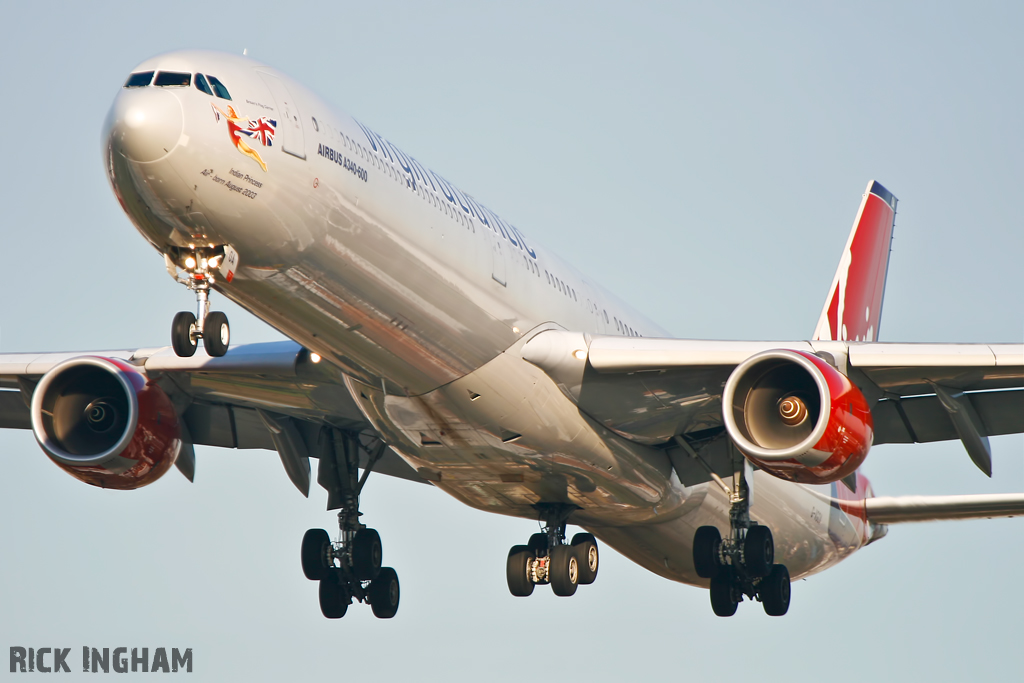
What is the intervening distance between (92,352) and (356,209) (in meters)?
7.04

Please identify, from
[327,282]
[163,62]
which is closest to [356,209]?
[327,282]

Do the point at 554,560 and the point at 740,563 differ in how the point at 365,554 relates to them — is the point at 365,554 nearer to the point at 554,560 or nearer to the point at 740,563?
the point at 554,560

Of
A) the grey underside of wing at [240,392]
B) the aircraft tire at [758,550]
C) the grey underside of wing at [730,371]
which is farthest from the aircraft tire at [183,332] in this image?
the aircraft tire at [758,550]

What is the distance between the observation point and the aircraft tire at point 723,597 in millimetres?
22094

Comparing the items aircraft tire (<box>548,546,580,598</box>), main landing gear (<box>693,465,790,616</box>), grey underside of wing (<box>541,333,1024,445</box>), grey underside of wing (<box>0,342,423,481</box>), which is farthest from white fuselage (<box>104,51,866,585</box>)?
grey underside of wing (<box>0,342,423,481</box>)

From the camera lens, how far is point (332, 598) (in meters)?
22.1

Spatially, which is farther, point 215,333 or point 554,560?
point 554,560

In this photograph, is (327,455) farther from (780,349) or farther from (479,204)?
(780,349)

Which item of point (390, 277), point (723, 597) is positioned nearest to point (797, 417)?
point (390, 277)

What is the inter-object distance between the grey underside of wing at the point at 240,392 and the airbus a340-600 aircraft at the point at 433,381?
0.04 m

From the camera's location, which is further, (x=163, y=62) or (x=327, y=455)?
(x=327, y=455)

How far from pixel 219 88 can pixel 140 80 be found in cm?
77

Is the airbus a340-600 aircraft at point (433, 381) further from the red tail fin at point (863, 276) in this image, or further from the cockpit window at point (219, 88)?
the red tail fin at point (863, 276)

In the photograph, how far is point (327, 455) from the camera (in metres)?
21.5
